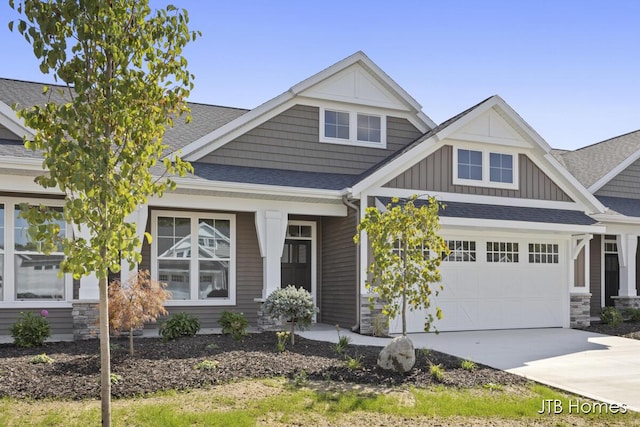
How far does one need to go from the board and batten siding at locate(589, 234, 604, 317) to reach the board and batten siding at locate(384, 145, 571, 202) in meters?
3.26

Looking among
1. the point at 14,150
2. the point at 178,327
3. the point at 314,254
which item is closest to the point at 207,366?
the point at 178,327

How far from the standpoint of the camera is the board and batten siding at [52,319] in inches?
482

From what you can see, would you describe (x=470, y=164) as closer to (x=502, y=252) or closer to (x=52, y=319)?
(x=502, y=252)

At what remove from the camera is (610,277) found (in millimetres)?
18438

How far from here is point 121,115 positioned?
5027mm

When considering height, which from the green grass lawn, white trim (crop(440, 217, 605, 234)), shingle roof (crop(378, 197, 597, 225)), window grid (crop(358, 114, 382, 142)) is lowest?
the green grass lawn

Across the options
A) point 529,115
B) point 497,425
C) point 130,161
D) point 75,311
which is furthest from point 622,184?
point 130,161

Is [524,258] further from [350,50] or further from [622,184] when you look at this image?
[350,50]

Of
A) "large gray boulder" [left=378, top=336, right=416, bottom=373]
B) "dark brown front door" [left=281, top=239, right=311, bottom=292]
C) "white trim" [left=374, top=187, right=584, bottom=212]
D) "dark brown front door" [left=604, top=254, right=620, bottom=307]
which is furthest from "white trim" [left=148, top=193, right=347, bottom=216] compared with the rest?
"dark brown front door" [left=604, top=254, right=620, bottom=307]

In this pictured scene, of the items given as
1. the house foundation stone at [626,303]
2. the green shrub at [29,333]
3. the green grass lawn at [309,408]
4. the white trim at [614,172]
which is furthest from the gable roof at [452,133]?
the green shrub at [29,333]

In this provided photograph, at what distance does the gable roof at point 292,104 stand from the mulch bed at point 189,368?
190 inches

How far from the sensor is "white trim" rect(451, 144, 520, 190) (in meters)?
14.7

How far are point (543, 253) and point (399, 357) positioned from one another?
7.82 m

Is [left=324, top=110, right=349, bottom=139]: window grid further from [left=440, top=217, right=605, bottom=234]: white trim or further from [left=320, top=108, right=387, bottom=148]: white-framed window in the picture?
[left=440, top=217, right=605, bottom=234]: white trim
